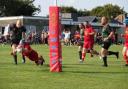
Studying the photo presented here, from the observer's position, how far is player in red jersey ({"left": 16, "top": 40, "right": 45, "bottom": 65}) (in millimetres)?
18594

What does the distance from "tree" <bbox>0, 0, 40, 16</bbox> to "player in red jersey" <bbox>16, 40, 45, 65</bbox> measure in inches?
3036

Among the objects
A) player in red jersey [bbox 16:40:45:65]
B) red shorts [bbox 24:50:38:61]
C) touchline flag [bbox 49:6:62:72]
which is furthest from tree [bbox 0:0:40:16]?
touchline flag [bbox 49:6:62:72]

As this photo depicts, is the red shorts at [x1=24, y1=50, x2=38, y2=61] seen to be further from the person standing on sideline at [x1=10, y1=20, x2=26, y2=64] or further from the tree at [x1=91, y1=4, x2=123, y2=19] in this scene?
the tree at [x1=91, y1=4, x2=123, y2=19]

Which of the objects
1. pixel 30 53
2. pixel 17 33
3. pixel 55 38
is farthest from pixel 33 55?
pixel 55 38

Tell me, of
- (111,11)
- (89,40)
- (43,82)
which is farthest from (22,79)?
(111,11)

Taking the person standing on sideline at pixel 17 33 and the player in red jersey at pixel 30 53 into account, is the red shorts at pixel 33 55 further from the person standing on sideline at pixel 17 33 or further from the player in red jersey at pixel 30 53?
the person standing on sideline at pixel 17 33

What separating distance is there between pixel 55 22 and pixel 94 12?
12005 cm

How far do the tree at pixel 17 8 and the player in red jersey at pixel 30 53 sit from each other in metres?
77.1

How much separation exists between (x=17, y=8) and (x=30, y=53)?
262ft

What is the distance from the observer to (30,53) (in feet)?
61.6

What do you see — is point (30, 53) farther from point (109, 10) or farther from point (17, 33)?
point (109, 10)

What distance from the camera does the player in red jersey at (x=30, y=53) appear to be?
1859 cm

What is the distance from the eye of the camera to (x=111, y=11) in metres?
127

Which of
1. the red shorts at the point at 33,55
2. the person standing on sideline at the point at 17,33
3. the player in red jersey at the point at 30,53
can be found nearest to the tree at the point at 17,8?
the person standing on sideline at the point at 17,33
